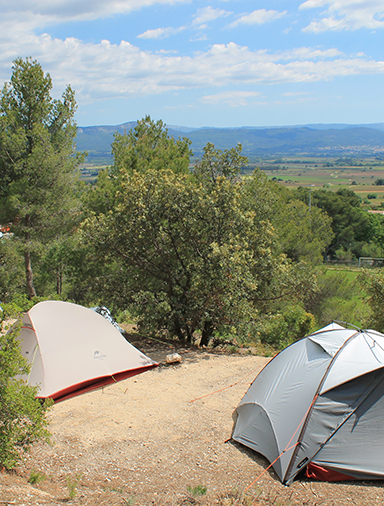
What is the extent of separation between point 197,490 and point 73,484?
Result: 5.82 ft

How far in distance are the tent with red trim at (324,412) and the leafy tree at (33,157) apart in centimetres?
1349

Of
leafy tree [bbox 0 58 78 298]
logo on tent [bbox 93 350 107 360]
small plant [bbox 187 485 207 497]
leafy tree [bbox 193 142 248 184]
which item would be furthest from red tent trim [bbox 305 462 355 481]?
leafy tree [bbox 0 58 78 298]

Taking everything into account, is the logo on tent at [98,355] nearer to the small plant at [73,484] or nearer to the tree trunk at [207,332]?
the small plant at [73,484]

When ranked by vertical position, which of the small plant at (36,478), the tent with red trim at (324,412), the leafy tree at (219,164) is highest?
the leafy tree at (219,164)

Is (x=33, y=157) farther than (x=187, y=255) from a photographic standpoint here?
Yes

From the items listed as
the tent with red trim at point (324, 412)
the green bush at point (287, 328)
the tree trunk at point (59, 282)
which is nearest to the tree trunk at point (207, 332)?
the green bush at point (287, 328)

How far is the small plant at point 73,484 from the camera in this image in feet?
18.0

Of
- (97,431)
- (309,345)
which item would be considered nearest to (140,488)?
(97,431)

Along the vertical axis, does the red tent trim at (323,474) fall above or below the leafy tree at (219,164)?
below

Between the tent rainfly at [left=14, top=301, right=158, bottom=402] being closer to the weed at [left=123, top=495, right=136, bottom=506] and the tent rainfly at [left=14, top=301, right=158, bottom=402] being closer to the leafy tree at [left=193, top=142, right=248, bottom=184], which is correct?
the weed at [left=123, top=495, right=136, bottom=506]

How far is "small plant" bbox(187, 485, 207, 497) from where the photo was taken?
5.83 m

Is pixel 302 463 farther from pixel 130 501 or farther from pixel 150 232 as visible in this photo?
pixel 150 232

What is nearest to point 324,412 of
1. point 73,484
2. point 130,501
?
point 130,501

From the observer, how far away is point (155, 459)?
6836 mm
